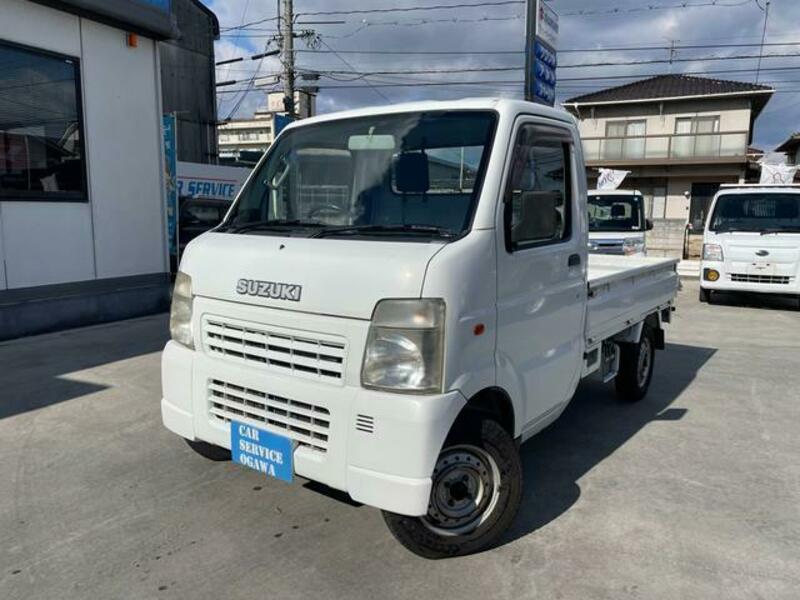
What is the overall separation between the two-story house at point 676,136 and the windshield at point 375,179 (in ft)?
91.8

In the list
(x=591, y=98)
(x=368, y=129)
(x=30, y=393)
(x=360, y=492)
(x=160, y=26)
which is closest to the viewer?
(x=360, y=492)

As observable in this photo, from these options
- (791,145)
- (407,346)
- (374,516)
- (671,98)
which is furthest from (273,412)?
(791,145)

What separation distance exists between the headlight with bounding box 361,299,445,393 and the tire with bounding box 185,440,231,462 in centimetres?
140

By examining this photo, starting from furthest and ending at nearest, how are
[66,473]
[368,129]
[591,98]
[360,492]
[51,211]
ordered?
[591,98]
[51,211]
[66,473]
[368,129]
[360,492]

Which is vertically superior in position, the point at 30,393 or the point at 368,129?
the point at 368,129

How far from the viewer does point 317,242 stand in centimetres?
287

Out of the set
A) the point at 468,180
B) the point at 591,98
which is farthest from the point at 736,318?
the point at 591,98

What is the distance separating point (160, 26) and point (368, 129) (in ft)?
21.7

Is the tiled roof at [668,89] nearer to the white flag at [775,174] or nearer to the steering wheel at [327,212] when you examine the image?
the white flag at [775,174]

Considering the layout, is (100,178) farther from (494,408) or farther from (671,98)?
(671,98)

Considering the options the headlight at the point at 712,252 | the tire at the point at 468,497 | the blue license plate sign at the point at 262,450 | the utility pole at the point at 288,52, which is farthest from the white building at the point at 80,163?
the utility pole at the point at 288,52

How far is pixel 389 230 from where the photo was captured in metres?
2.92

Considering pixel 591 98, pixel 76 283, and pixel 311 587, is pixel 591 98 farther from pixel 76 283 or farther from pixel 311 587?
pixel 311 587

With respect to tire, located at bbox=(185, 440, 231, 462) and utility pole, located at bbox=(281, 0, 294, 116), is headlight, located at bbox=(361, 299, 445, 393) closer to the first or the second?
tire, located at bbox=(185, 440, 231, 462)
